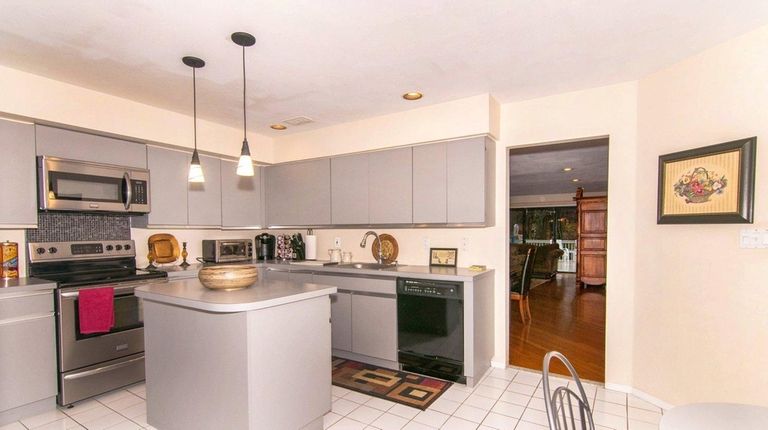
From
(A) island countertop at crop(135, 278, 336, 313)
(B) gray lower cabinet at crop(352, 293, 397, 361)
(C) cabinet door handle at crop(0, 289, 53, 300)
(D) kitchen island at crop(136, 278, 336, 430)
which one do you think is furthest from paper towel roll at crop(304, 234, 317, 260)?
(C) cabinet door handle at crop(0, 289, 53, 300)

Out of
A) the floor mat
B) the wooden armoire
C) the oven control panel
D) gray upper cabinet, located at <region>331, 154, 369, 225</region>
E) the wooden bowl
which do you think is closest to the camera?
the wooden bowl

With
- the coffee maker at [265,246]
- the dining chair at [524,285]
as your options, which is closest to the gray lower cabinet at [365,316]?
the coffee maker at [265,246]

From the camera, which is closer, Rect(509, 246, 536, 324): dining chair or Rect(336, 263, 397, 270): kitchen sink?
Rect(336, 263, 397, 270): kitchen sink

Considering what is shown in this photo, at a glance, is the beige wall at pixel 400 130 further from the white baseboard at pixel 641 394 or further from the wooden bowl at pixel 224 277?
the white baseboard at pixel 641 394

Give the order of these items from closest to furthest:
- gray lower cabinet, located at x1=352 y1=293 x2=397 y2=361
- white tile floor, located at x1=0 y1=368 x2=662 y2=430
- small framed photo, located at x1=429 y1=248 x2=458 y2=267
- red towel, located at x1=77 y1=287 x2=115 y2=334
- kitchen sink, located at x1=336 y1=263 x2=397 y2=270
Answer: white tile floor, located at x1=0 y1=368 x2=662 y2=430 < red towel, located at x1=77 y1=287 x2=115 y2=334 < gray lower cabinet, located at x1=352 y1=293 x2=397 y2=361 < small framed photo, located at x1=429 y1=248 x2=458 y2=267 < kitchen sink, located at x1=336 y1=263 x2=397 y2=270

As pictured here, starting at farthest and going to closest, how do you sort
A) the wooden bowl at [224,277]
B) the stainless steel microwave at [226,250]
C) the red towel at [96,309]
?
the stainless steel microwave at [226,250] → the red towel at [96,309] → the wooden bowl at [224,277]

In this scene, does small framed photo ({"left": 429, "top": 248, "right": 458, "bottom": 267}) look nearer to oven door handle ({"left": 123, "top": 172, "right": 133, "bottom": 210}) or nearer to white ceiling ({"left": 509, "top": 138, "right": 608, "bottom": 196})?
white ceiling ({"left": 509, "top": 138, "right": 608, "bottom": 196})

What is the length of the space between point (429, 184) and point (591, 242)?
5954 mm

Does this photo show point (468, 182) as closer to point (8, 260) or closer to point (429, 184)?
point (429, 184)

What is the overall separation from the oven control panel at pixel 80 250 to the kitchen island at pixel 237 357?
1333 mm

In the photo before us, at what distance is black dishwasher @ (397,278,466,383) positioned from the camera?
10.1 feet

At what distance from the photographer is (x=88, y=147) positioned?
3107mm

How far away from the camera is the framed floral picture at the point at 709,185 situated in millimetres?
2164

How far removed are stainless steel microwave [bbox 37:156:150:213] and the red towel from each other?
2.34 ft
